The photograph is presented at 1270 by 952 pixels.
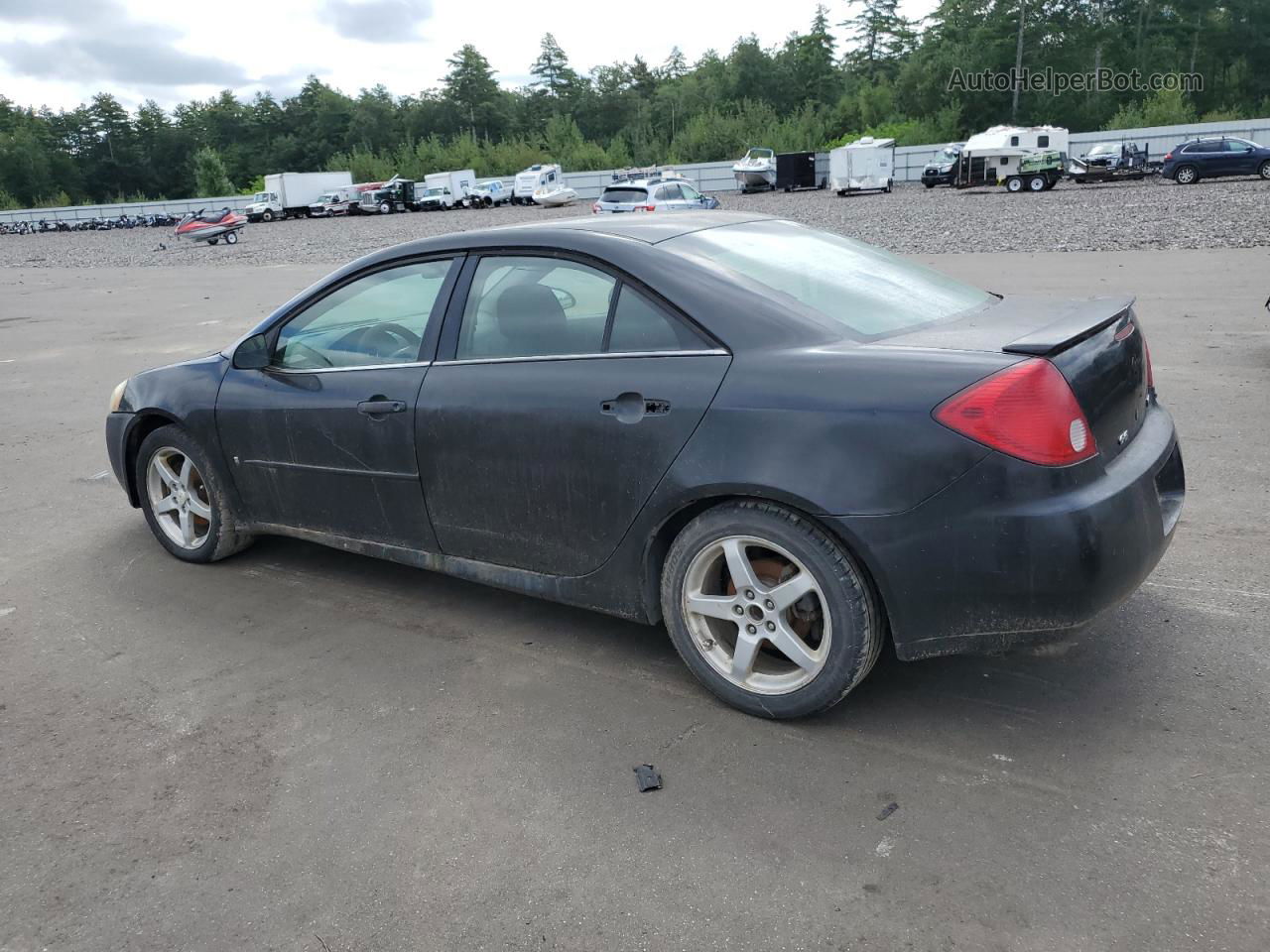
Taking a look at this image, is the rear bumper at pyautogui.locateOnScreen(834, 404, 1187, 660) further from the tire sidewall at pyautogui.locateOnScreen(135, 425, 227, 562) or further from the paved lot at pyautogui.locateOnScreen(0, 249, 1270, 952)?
the tire sidewall at pyautogui.locateOnScreen(135, 425, 227, 562)

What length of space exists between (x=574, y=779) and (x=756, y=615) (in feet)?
2.44

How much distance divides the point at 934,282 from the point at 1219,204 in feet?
82.1

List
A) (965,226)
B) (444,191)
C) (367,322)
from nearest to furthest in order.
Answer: (367,322) → (965,226) → (444,191)

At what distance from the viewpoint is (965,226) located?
2450cm

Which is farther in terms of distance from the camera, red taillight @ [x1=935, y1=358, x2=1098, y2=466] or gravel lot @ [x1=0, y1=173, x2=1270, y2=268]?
gravel lot @ [x1=0, y1=173, x2=1270, y2=268]

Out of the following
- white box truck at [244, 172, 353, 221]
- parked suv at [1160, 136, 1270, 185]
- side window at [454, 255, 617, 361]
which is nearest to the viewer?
side window at [454, 255, 617, 361]

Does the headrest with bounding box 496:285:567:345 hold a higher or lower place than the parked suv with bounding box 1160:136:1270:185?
higher

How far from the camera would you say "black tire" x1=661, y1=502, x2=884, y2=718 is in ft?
9.72

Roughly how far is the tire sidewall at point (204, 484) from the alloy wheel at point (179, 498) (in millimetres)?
24

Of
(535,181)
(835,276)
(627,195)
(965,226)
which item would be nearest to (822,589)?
(835,276)

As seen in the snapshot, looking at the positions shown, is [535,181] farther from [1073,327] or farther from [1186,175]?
[1073,327]

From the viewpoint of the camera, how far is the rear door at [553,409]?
10.7ft

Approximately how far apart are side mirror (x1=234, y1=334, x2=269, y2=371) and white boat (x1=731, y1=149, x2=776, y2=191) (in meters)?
50.7

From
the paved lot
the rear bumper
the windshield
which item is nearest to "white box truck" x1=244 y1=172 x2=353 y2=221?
the paved lot
